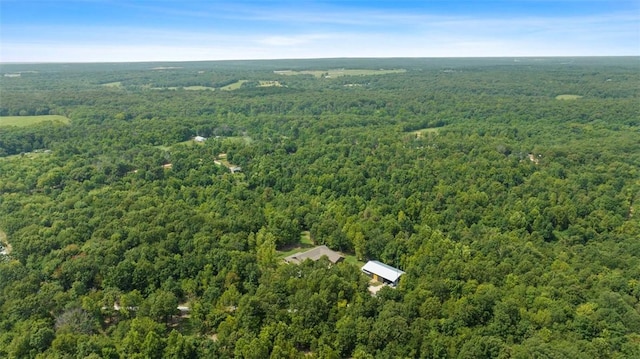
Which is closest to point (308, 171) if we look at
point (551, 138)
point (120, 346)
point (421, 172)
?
point (421, 172)

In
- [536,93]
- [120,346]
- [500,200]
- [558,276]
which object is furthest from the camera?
[536,93]

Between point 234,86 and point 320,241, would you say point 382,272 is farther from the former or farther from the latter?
point 234,86

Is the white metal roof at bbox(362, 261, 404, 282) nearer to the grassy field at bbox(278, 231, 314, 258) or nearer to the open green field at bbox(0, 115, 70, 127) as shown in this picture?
the grassy field at bbox(278, 231, 314, 258)

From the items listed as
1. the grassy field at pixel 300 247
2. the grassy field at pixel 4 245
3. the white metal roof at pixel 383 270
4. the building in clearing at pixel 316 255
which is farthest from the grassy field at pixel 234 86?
the white metal roof at pixel 383 270

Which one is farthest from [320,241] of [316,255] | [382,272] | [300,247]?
[382,272]

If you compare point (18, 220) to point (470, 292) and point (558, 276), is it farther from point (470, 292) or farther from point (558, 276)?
point (558, 276)

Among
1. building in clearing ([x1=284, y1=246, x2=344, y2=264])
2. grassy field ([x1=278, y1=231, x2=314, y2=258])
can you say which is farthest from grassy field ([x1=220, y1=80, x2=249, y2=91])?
building in clearing ([x1=284, y1=246, x2=344, y2=264])
